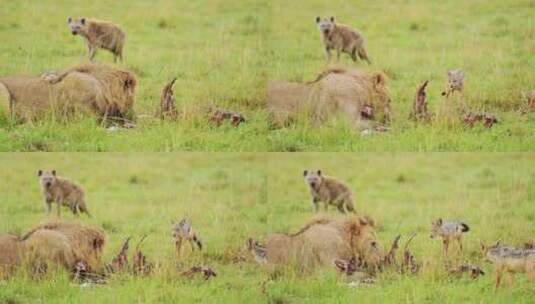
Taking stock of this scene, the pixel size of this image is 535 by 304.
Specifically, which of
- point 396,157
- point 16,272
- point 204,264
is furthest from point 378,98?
point 16,272

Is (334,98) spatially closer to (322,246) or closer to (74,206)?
(322,246)

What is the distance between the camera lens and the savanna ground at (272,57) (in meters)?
6.09

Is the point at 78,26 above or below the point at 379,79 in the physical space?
above

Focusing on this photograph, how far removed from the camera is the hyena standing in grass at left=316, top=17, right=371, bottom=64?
6297mm

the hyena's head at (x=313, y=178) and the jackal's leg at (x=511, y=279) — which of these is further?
the hyena's head at (x=313, y=178)

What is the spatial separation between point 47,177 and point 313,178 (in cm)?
139

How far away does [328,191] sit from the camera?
6.22m

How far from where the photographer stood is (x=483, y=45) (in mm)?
6266

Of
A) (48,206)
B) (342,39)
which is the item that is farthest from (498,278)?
(48,206)

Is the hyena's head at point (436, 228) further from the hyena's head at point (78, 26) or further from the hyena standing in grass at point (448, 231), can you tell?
the hyena's head at point (78, 26)

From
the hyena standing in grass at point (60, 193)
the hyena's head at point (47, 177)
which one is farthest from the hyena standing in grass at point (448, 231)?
the hyena's head at point (47, 177)

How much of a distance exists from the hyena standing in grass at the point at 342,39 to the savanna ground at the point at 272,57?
4 cm

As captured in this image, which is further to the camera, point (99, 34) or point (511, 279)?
point (99, 34)

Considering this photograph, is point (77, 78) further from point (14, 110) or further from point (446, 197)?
point (446, 197)
